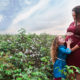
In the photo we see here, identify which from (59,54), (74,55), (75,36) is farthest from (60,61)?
(75,36)

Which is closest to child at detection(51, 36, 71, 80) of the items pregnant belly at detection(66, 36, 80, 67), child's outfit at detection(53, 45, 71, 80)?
child's outfit at detection(53, 45, 71, 80)

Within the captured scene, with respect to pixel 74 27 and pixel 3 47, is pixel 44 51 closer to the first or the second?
pixel 3 47

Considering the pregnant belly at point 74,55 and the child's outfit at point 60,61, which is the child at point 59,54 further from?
the pregnant belly at point 74,55

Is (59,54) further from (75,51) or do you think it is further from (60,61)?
(75,51)

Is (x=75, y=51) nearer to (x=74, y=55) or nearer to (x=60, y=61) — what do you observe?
(x=74, y=55)

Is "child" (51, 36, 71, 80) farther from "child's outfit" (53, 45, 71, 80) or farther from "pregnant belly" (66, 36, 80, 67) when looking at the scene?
"pregnant belly" (66, 36, 80, 67)

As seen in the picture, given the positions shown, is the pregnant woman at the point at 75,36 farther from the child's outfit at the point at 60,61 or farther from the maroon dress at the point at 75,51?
the child's outfit at the point at 60,61

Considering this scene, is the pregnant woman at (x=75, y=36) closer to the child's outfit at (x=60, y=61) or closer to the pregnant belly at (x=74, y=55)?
the pregnant belly at (x=74, y=55)

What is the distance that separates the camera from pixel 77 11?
16.4 ft

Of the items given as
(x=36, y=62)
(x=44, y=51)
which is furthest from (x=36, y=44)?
(x=36, y=62)

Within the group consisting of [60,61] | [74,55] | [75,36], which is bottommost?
[60,61]

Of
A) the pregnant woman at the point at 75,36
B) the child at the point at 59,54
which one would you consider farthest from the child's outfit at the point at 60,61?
the pregnant woman at the point at 75,36

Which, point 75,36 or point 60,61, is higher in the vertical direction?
point 75,36

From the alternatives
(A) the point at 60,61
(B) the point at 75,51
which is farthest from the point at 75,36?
(A) the point at 60,61
